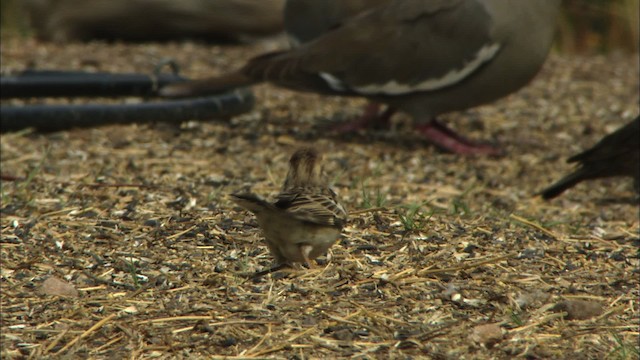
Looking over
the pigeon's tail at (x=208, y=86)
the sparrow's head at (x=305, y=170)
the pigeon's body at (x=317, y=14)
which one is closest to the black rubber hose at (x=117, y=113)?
the pigeon's tail at (x=208, y=86)

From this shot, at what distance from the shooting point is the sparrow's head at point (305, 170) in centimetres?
413

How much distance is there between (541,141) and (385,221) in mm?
3072

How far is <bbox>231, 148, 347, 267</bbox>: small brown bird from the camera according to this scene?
A: 12.0 feet

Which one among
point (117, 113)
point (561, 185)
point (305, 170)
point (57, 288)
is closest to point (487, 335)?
point (305, 170)

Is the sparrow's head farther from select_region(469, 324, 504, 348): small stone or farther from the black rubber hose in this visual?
the black rubber hose

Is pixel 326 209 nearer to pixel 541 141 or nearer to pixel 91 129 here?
pixel 91 129

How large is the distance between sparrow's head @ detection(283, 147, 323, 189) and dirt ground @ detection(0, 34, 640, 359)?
0.28m

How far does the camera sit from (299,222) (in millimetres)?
3707

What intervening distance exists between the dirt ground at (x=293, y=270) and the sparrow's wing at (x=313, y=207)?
0.86ft

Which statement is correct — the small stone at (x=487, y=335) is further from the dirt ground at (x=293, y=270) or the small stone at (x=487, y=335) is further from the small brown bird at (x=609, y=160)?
the small brown bird at (x=609, y=160)

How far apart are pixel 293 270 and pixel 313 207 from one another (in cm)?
32

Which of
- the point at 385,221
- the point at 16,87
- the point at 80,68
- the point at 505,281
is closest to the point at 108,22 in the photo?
the point at 80,68

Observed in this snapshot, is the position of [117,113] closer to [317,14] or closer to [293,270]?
[317,14]

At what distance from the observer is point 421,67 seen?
6.68 meters
